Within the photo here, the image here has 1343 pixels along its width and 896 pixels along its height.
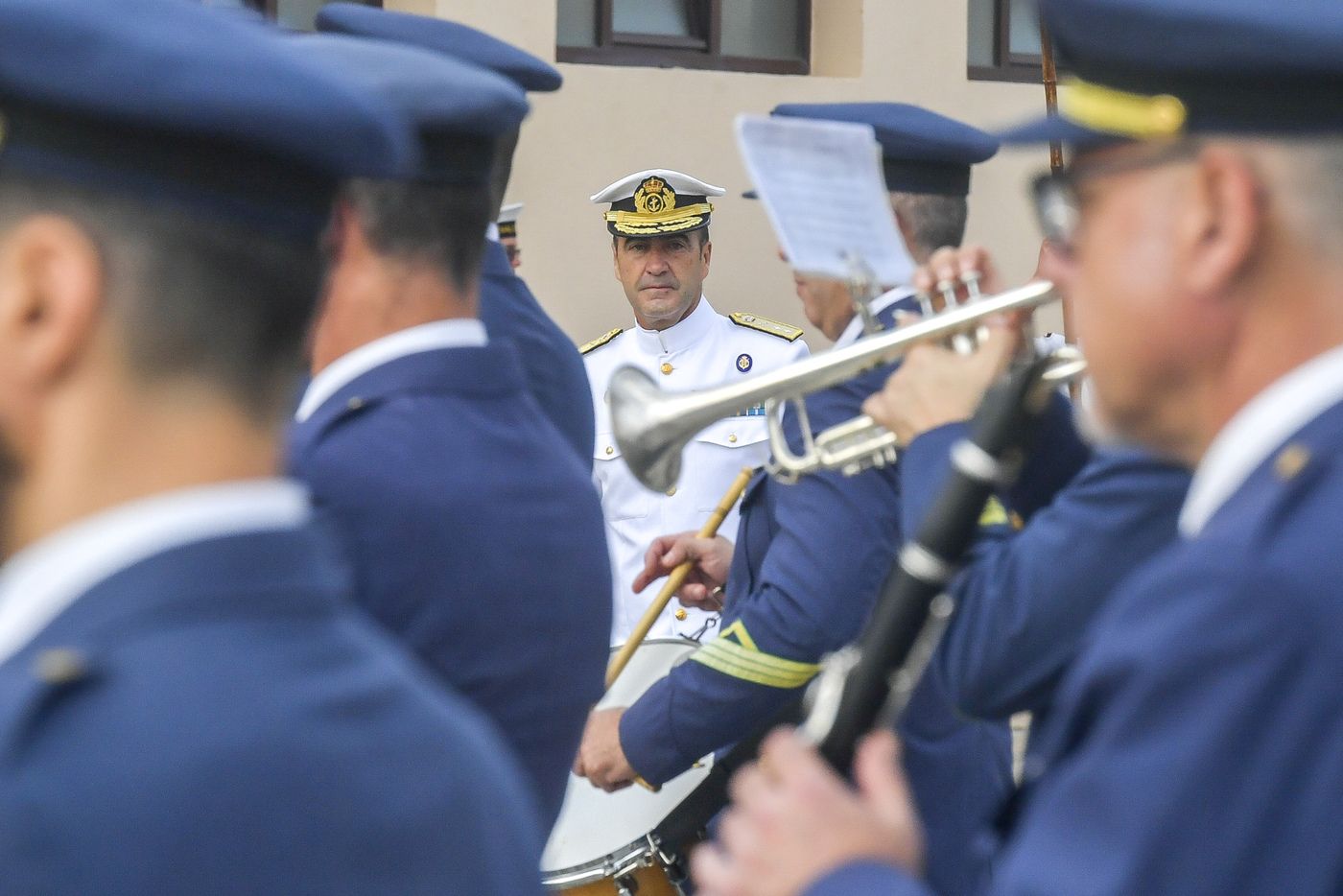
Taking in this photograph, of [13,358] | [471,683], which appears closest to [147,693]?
[13,358]

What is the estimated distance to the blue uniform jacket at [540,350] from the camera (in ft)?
9.87

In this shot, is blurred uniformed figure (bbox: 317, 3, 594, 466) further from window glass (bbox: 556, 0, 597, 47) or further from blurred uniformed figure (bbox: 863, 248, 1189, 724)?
window glass (bbox: 556, 0, 597, 47)

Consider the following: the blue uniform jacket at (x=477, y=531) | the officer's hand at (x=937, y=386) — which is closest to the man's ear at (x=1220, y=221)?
the blue uniform jacket at (x=477, y=531)

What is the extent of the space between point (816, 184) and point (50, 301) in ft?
4.54

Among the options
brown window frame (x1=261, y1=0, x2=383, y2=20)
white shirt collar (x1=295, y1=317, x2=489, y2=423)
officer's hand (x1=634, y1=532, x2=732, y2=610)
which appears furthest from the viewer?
brown window frame (x1=261, y1=0, x2=383, y2=20)

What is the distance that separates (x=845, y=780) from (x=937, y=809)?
46.2 inches

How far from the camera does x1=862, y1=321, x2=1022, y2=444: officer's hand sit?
2.36m

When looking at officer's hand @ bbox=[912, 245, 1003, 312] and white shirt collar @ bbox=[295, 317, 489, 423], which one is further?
officer's hand @ bbox=[912, 245, 1003, 312]

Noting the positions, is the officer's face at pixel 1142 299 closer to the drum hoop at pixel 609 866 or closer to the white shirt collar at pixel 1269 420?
the white shirt collar at pixel 1269 420

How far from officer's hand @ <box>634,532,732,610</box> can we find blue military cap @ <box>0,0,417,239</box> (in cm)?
293

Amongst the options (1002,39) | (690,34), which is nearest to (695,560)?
(690,34)

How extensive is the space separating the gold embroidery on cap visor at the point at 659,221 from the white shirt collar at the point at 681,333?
23 centimetres

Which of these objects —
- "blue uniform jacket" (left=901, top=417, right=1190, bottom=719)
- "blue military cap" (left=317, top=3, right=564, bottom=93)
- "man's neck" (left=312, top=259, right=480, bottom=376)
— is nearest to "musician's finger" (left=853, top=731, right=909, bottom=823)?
"blue uniform jacket" (left=901, top=417, right=1190, bottom=719)

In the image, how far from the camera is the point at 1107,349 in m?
1.43
